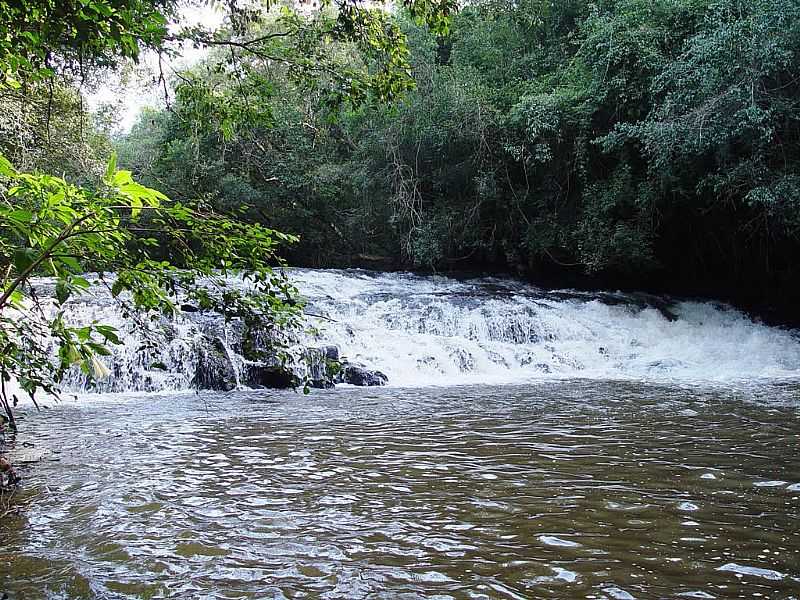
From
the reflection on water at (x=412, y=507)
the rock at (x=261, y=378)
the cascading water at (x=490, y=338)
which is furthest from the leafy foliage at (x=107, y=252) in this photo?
the rock at (x=261, y=378)

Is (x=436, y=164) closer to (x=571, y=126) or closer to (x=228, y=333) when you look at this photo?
(x=571, y=126)

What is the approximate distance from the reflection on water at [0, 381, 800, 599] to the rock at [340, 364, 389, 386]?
2.86 meters

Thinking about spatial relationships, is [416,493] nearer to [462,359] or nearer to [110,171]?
[110,171]

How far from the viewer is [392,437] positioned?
20.6 feet

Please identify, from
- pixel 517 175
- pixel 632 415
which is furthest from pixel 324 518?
pixel 517 175

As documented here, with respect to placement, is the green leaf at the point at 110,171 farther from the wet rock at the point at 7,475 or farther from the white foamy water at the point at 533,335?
the white foamy water at the point at 533,335

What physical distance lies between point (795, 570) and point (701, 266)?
51.5ft

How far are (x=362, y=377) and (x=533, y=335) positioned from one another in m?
4.16

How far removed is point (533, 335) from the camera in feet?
43.4

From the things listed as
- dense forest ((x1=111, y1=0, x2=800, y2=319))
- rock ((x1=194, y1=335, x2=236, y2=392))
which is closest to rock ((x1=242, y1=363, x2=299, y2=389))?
rock ((x1=194, y1=335, x2=236, y2=392))

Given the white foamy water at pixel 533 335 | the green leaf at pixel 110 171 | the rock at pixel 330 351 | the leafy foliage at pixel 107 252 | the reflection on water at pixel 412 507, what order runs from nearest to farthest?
1. the leafy foliage at pixel 107 252
2. the green leaf at pixel 110 171
3. the reflection on water at pixel 412 507
4. the rock at pixel 330 351
5. the white foamy water at pixel 533 335

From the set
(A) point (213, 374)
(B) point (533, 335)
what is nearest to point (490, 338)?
(B) point (533, 335)

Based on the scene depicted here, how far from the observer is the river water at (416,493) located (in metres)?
3.16

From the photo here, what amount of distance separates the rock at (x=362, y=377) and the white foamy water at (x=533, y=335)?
27 centimetres
